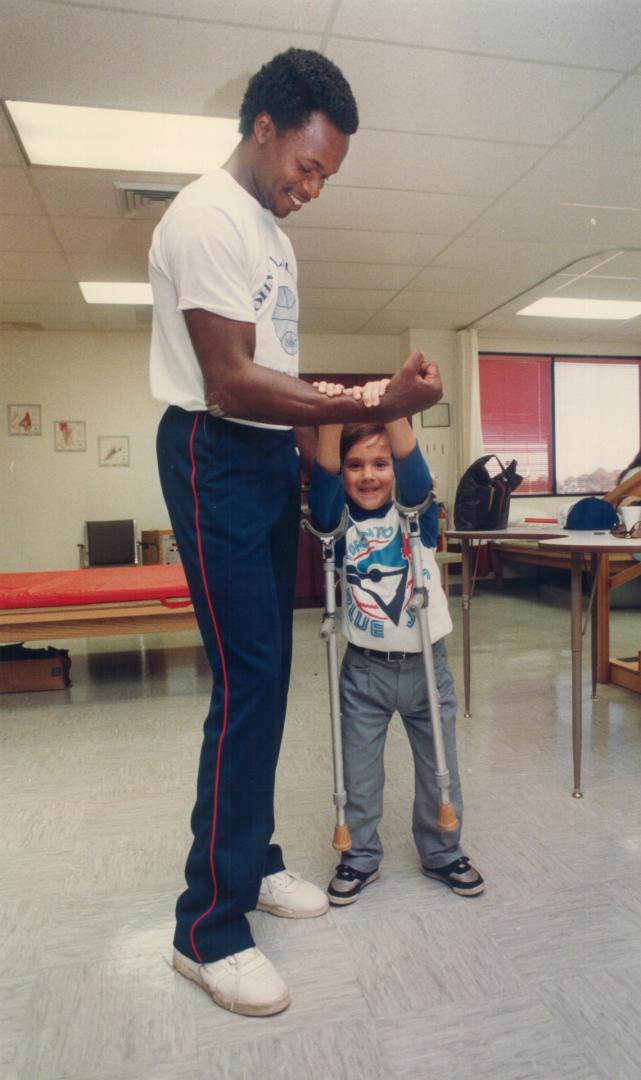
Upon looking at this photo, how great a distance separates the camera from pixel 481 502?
2611 mm

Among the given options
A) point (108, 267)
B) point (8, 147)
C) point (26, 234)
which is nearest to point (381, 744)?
point (8, 147)

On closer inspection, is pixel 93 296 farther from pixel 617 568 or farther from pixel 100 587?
pixel 617 568

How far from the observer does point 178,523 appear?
1.17 meters

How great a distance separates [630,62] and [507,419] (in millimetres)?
4252

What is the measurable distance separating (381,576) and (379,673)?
0.71 feet

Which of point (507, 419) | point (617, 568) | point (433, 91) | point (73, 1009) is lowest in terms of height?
point (73, 1009)

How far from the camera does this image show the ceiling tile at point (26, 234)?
362cm

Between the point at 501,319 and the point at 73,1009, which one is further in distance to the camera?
the point at 501,319

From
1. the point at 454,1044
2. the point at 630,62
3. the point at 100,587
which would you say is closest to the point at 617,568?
the point at 630,62

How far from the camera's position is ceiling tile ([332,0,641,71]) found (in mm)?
2154

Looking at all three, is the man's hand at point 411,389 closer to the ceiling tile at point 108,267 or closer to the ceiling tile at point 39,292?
the ceiling tile at point 108,267

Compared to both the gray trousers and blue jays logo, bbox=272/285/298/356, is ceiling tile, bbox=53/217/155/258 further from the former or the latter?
the gray trousers

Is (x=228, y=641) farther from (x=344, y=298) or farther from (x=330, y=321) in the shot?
(x=330, y=321)

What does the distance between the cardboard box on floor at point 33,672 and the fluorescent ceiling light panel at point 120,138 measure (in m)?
2.30
